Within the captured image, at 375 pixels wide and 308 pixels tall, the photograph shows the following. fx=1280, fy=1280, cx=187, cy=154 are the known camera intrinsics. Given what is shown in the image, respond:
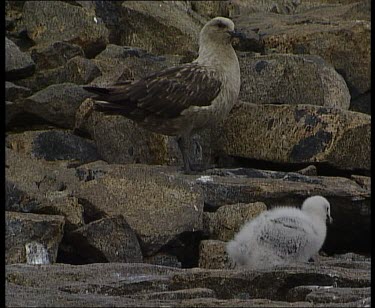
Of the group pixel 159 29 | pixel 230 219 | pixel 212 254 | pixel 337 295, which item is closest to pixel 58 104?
pixel 159 29

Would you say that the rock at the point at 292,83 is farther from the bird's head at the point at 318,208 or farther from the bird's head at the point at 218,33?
the bird's head at the point at 318,208

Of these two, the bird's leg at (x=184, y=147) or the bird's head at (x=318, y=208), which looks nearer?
the bird's head at (x=318, y=208)

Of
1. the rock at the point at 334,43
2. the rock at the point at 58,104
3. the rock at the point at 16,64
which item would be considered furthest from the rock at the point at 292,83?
the rock at the point at 16,64

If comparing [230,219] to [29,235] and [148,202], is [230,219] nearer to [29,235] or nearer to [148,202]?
[148,202]

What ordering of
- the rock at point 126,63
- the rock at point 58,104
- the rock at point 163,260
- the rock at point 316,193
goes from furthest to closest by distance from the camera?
the rock at point 126,63
the rock at point 58,104
the rock at point 316,193
the rock at point 163,260

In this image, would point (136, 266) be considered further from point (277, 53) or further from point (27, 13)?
point (27, 13)

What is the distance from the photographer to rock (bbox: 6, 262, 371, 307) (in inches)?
236

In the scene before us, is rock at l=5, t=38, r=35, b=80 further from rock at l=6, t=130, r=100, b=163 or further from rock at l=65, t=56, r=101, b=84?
rock at l=6, t=130, r=100, b=163

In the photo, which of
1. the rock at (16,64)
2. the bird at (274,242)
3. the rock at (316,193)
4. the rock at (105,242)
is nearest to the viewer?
the bird at (274,242)

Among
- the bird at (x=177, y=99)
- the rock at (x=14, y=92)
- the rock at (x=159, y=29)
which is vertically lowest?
the bird at (x=177, y=99)

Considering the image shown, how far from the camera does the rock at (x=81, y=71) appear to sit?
44.8 feet

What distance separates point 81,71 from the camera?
13.7 meters

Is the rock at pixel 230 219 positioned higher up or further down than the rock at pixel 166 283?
Result: higher up

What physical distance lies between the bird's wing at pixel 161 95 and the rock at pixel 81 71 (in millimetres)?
1572
